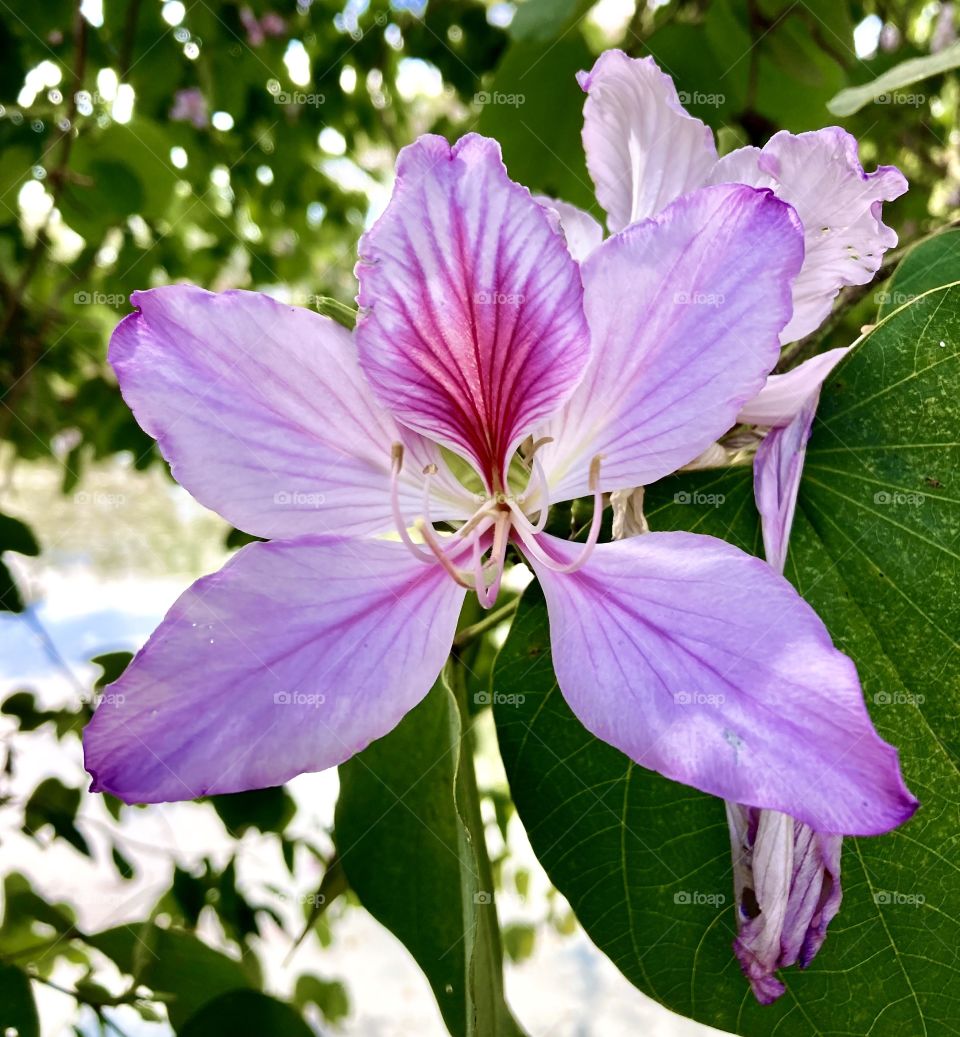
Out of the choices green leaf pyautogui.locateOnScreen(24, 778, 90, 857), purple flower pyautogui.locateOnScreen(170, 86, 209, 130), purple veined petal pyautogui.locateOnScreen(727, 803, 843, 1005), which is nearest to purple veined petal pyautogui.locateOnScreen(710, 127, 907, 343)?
purple veined petal pyautogui.locateOnScreen(727, 803, 843, 1005)

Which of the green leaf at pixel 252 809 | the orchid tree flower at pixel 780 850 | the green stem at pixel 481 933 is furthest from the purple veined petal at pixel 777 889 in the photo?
the green leaf at pixel 252 809

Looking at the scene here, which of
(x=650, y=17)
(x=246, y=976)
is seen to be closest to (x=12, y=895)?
(x=246, y=976)

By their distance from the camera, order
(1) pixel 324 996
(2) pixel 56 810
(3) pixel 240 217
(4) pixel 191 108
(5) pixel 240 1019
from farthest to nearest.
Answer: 1. (3) pixel 240 217
2. (4) pixel 191 108
3. (1) pixel 324 996
4. (2) pixel 56 810
5. (5) pixel 240 1019

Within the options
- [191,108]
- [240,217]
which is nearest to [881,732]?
[191,108]

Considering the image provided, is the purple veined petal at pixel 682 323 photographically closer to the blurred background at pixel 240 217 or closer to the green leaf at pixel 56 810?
the blurred background at pixel 240 217

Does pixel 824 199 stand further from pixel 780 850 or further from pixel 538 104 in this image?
pixel 538 104

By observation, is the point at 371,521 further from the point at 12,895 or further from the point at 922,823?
the point at 12,895
